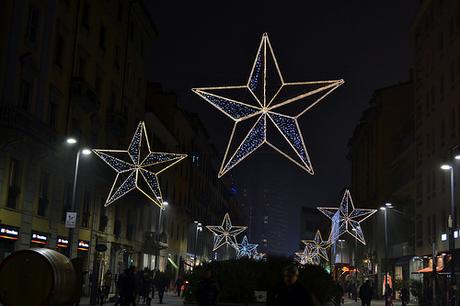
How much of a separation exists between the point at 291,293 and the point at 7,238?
879 inches

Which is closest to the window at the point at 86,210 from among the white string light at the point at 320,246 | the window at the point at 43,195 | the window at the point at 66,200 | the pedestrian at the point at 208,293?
the window at the point at 66,200

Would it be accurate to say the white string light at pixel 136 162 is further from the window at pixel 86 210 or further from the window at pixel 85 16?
the window at pixel 85 16

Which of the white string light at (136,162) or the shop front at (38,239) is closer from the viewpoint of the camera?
the shop front at (38,239)

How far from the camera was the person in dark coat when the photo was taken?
945 centimetres


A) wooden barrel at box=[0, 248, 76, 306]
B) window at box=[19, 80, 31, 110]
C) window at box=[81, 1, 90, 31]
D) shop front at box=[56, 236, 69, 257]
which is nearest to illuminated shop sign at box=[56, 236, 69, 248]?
shop front at box=[56, 236, 69, 257]

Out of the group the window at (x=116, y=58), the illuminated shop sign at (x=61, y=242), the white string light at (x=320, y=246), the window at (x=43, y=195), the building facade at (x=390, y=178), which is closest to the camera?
the window at (x=43, y=195)

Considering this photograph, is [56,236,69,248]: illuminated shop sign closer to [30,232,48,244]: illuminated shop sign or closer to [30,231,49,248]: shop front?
[30,231,49,248]: shop front

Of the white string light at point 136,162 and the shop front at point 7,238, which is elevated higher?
the white string light at point 136,162

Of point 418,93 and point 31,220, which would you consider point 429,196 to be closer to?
point 418,93

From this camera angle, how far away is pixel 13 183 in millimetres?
30438

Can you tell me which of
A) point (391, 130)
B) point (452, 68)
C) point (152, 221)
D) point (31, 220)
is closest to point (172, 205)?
point (152, 221)

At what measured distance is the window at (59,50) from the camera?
35.1 meters

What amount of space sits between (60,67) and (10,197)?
846cm

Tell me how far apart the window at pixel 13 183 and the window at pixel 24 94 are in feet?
8.33
